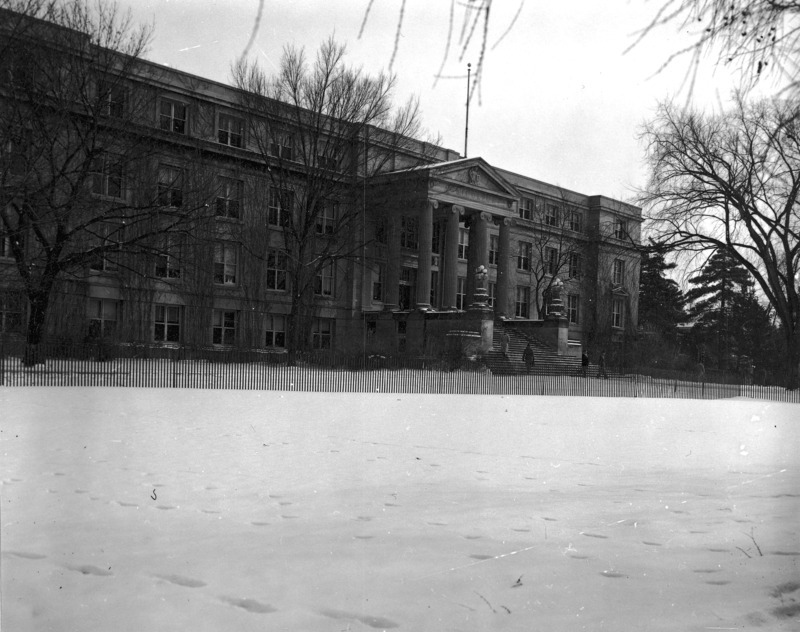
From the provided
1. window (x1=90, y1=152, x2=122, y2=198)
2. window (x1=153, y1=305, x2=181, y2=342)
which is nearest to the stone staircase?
window (x1=153, y1=305, x2=181, y2=342)

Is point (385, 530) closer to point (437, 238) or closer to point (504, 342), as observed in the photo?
point (504, 342)

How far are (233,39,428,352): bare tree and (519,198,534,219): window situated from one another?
2082 cm

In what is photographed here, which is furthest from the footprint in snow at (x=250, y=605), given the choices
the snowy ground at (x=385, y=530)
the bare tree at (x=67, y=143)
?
the bare tree at (x=67, y=143)

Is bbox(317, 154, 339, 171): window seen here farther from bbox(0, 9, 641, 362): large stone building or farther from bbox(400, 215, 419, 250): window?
bbox(400, 215, 419, 250): window

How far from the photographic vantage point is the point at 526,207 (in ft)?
217

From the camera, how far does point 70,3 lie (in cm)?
2723

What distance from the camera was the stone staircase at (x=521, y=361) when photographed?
42.3m

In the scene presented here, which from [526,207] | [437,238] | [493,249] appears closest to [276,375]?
[437,238]

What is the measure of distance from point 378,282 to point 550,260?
18.6m

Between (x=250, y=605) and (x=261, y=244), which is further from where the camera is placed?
(x=261, y=244)

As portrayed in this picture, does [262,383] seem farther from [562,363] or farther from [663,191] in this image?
[562,363]

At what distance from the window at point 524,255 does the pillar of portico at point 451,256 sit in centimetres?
1459

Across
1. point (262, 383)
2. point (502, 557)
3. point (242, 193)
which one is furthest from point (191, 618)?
point (242, 193)

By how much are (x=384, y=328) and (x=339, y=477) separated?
41.2 meters
